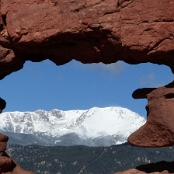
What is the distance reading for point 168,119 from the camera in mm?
16703

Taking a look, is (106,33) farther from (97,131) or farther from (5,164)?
(97,131)

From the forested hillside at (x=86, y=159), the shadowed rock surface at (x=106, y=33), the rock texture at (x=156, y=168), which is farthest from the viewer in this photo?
the forested hillside at (x=86, y=159)

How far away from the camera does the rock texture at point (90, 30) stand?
17.0 m

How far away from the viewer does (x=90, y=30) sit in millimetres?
17375

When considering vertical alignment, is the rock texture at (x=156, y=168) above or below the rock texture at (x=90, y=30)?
below

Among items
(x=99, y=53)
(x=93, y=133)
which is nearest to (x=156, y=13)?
(x=99, y=53)

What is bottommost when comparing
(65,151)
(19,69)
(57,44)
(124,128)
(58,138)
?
(58,138)

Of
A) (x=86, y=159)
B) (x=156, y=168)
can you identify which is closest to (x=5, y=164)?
(x=156, y=168)

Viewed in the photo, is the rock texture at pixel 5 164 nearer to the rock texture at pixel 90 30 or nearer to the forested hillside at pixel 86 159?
the rock texture at pixel 90 30

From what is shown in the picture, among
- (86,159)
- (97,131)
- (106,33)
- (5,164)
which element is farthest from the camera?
(97,131)

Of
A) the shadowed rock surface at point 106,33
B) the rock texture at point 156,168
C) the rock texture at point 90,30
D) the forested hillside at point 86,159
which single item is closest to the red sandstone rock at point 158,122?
the shadowed rock surface at point 106,33

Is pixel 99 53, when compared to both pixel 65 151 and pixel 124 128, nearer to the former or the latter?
pixel 65 151

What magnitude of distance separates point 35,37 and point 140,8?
375 cm

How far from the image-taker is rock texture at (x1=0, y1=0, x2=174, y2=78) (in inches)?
668
